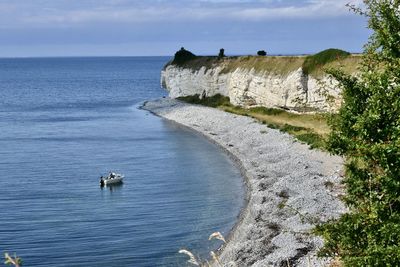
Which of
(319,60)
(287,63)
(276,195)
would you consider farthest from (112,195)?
(287,63)

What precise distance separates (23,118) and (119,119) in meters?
21.8

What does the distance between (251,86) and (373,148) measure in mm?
88904

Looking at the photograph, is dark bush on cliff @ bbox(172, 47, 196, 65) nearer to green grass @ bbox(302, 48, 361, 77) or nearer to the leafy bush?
the leafy bush

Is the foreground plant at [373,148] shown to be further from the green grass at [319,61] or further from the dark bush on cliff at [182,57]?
the dark bush on cliff at [182,57]

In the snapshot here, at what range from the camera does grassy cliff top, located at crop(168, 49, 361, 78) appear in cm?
8019

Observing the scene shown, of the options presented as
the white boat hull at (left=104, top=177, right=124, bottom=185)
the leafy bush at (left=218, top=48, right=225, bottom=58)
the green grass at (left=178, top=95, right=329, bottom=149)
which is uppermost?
the leafy bush at (left=218, top=48, right=225, bottom=58)

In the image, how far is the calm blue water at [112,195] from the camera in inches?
1610

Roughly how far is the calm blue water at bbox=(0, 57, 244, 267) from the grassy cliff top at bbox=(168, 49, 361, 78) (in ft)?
58.4

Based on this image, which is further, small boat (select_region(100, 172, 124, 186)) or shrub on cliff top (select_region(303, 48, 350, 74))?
shrub on cliff top (select_region(303, 48, 350, 74))

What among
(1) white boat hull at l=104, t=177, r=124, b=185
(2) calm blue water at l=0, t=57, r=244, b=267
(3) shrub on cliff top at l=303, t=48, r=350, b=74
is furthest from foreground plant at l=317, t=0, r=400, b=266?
(3) shrub on cliff top at l=303, t=48, r=350, b=74

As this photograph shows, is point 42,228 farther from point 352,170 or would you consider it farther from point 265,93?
point 265,93

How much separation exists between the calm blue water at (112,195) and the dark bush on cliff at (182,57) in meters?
41.2

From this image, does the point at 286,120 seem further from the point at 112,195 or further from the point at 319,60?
the point at 112,195

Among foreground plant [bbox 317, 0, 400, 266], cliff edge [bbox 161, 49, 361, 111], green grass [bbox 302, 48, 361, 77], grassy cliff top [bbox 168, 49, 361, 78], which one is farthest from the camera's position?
green grass [bbox 302, 48, 361, 77]
